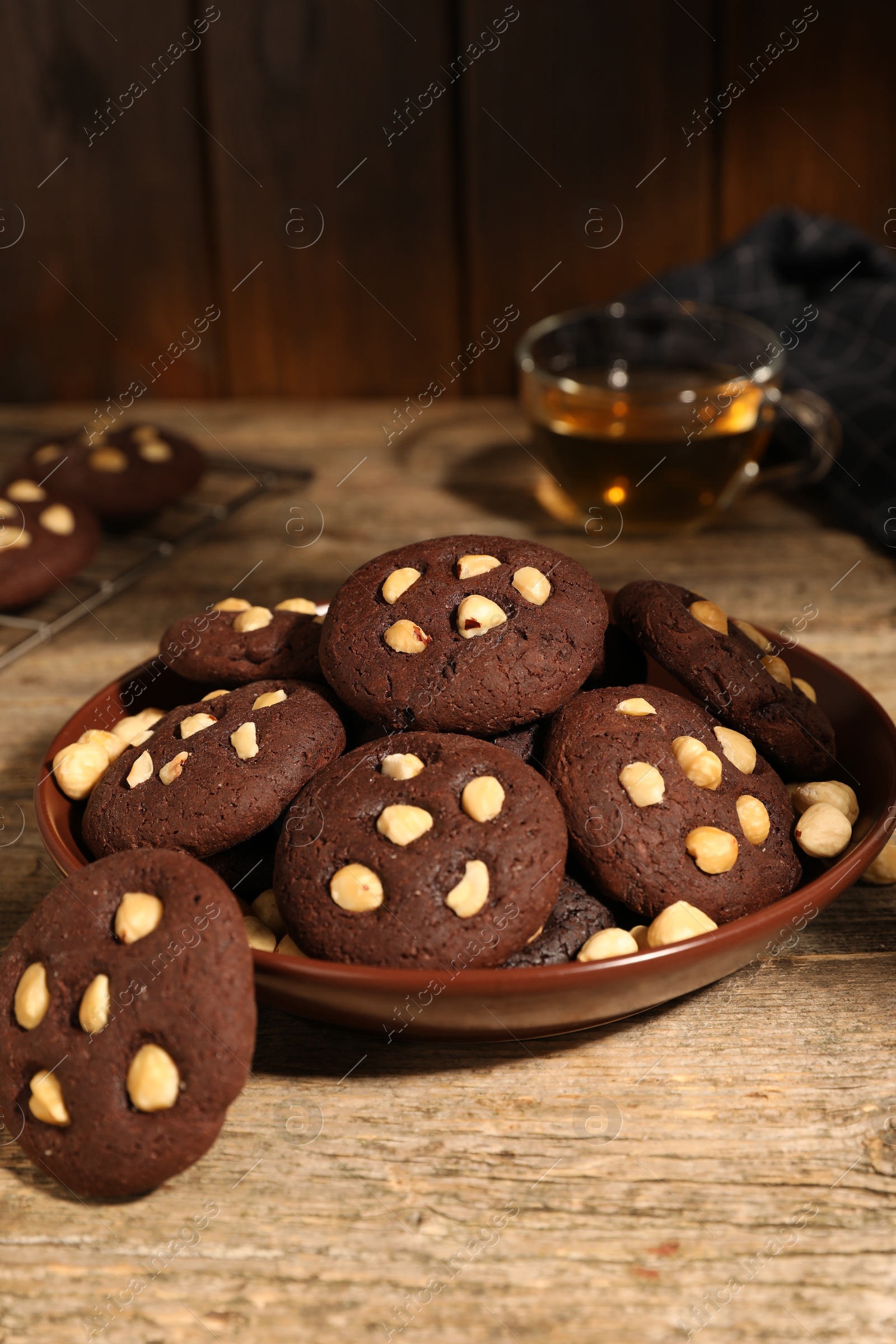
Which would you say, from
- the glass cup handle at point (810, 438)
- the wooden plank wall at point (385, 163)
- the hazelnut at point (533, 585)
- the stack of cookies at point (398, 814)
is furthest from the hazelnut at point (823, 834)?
the wooden plank wall at point (385, 163)

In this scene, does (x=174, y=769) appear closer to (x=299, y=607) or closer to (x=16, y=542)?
(x=299, y=607)

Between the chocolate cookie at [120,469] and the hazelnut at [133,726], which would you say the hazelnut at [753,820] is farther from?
the chocolate cookie at [120,469]

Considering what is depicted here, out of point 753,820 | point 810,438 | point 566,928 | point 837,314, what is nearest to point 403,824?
point 566,928

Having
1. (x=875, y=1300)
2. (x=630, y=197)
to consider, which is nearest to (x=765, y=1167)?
(x=875, y=1300)

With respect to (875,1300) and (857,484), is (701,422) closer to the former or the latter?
(857,484)

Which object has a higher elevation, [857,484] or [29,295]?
[29,295]

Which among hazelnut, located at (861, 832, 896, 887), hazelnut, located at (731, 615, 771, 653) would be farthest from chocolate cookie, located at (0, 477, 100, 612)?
hazelnut, located at (861, 832, 896, 887)
